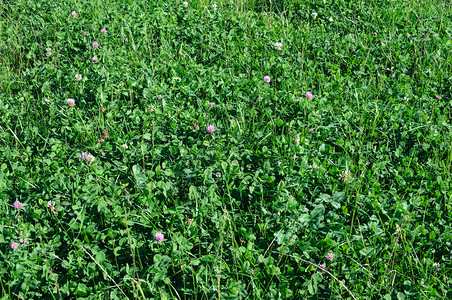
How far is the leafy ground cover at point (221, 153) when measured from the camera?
7.55ft

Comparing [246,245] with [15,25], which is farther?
[15,25]

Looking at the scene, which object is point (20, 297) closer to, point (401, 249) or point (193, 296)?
point (193, 296)

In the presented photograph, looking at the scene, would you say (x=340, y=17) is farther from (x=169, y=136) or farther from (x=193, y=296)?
(x=193, y=296)

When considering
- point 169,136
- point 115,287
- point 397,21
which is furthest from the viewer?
point 397,21

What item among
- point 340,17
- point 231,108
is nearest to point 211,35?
point 231,108

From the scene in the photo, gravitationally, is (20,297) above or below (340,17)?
below

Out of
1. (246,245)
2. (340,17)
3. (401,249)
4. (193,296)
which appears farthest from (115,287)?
(340,17)

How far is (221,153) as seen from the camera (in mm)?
2922

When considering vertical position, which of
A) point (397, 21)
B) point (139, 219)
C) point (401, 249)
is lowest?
point (401, 249)

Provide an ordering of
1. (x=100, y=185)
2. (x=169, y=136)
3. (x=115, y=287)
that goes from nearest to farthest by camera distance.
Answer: (x=115, y=287) → (x=100, y=185) → (x=169, y=136)

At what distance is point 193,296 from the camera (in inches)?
87.1

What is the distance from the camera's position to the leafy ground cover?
7.55 ft

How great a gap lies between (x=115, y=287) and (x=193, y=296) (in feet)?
1.25

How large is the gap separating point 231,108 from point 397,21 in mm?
2283
